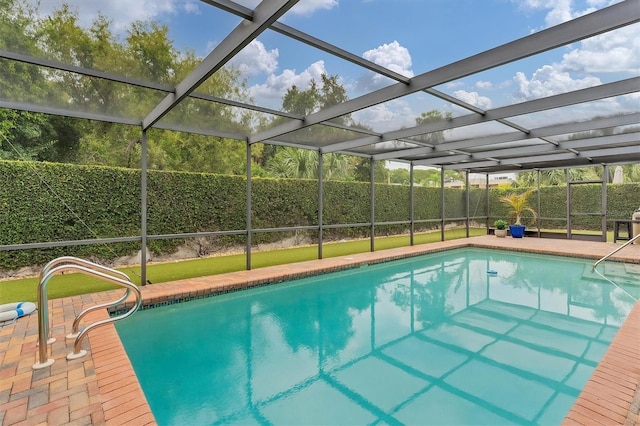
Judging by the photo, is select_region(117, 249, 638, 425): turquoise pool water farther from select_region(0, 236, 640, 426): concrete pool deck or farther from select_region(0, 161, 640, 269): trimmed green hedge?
select_region(0, 161, 640, 269): trimmed green hedge

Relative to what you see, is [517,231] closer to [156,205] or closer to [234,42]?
[156,205]

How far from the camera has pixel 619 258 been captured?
873 centimetres

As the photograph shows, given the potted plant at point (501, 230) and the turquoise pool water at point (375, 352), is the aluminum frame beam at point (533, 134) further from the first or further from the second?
the potted plant at point (501, 230)

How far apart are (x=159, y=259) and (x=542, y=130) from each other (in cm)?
937

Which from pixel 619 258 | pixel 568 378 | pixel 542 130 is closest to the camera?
pixel 568 378

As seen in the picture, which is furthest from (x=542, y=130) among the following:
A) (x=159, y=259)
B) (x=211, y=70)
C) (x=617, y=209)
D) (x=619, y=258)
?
(x=617, y=209)

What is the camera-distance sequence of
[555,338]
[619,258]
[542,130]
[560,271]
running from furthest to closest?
[619,258] → [560,271] → [542,130] → [555,338]

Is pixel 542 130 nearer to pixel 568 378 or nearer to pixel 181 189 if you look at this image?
pixel 568 378

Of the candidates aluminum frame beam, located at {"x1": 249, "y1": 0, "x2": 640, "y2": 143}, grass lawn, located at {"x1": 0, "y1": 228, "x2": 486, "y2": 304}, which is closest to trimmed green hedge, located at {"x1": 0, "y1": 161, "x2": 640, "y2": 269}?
grass lawn, located at {"x1": 0, "y1": 228, "x2": 486, "y2": 304}

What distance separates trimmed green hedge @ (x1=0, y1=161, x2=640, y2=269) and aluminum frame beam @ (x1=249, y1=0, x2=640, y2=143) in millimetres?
5923

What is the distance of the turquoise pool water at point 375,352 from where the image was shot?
2842mm

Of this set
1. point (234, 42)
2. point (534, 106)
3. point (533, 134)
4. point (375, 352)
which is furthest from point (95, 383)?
point (533, 134)

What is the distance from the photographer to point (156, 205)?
846cm

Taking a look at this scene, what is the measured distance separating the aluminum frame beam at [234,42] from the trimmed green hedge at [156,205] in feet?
14.2
